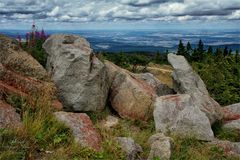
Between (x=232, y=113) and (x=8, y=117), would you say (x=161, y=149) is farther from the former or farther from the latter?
(x=232, y=113)

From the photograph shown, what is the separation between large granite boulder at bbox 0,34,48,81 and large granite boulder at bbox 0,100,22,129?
10.2 ft

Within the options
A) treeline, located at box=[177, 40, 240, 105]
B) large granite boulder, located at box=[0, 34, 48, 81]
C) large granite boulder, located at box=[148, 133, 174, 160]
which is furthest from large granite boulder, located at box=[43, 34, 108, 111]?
treeline, located at box=[177, 40, 240, 105]

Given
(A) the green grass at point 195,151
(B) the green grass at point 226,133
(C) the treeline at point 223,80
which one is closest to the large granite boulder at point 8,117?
(A) the green grass at point 195,151

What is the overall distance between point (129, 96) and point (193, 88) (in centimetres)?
321

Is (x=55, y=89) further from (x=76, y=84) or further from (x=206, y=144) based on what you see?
(x=206, y=144)

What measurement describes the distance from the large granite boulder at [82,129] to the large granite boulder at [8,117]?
1.23 metres

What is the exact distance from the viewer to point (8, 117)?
11.5 metres

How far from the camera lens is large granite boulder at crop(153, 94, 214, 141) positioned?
14312 millimetres

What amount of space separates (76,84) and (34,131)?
4.86 m

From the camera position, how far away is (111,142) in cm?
1170

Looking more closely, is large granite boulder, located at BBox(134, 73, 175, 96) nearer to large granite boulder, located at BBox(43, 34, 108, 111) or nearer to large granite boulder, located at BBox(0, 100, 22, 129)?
large granite boulder, located at BBox(43, 34, 108, 111)

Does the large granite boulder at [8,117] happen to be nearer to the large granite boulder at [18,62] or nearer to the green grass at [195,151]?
the large granite boulder at [18,62]

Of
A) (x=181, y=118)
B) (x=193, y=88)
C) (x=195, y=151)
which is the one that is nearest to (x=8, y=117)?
(x=195, y=151)

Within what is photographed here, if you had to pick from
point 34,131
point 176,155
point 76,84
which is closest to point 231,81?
point 76,84
